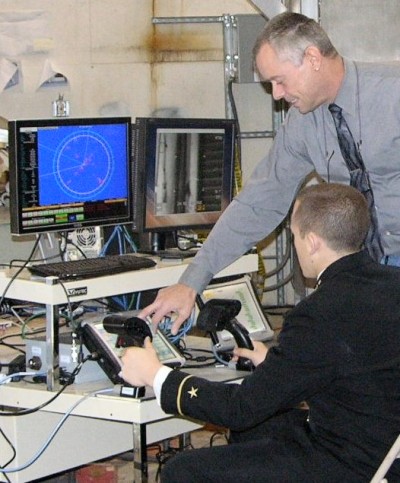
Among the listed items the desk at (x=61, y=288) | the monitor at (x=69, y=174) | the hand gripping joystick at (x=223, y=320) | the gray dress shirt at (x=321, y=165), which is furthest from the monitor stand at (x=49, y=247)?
the hand gripping joystick at (x=223, y=320)

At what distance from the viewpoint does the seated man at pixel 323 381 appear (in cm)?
223

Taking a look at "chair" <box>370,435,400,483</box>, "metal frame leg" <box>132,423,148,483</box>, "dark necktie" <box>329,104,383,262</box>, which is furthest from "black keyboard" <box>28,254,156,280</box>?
"chair" <box>370,435,400,483</box>

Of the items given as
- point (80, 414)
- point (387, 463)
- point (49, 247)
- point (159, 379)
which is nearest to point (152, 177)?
point (49, 247)

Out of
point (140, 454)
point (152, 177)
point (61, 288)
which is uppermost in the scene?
point (152, 177)

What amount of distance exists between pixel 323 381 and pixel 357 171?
756 millimetres

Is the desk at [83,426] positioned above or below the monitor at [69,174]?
below

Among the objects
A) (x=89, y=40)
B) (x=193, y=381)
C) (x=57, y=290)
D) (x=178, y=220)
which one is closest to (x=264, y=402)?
(x=193, y=381)

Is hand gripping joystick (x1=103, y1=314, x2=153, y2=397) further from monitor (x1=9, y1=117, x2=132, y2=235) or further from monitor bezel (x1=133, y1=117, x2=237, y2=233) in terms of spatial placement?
monitor bezel (x1=133, y1=117, x2=237, y2=233)

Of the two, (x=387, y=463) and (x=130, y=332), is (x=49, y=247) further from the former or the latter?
(x=387, y=463)

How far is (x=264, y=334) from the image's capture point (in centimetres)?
334

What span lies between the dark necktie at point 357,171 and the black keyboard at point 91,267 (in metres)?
0.67

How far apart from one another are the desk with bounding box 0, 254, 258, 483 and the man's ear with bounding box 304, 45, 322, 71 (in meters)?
0.77

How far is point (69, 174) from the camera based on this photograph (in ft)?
10.2

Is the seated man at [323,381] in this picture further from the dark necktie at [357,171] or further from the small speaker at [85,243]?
the small speaker at [85,243]
